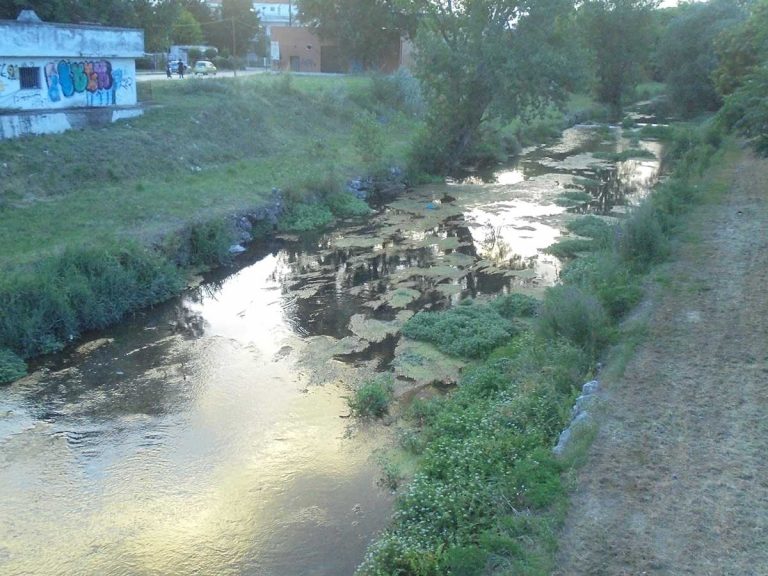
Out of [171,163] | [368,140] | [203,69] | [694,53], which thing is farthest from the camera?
[203,69]

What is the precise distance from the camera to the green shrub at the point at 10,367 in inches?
488

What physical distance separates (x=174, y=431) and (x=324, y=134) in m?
24.4

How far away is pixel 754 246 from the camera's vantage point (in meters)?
15.7

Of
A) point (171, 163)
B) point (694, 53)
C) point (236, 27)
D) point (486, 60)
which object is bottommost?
point (171, 163)

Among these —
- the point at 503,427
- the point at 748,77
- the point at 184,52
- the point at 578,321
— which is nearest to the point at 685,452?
the point at 503,427

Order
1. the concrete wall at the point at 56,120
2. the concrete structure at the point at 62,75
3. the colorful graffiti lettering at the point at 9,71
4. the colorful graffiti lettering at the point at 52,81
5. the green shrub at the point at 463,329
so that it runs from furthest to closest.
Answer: the colorful graffiti lettering at the point at 52,81, the concrete structure at the point at 62,75, the colorful graffiti lettering at the point at 9,71, the concrete wall at the point at 56,120, the green shrub at the point at 463,329

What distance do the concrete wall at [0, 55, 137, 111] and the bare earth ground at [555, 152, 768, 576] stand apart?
1970 cm

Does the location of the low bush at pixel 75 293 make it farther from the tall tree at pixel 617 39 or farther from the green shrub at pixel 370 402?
the tall tree at pixel 617 39

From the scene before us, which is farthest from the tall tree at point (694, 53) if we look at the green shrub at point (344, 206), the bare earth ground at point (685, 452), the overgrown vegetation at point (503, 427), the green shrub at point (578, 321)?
the green shrub at point (578, 321)

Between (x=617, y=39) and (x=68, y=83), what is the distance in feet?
Answer: 127

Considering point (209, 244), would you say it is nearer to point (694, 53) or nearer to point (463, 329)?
point (463, 329)

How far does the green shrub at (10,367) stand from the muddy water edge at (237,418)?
0.42 metres

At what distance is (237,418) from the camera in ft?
37.4

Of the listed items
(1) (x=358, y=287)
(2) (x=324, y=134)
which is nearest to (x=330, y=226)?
(1) (x=358, y=287)
